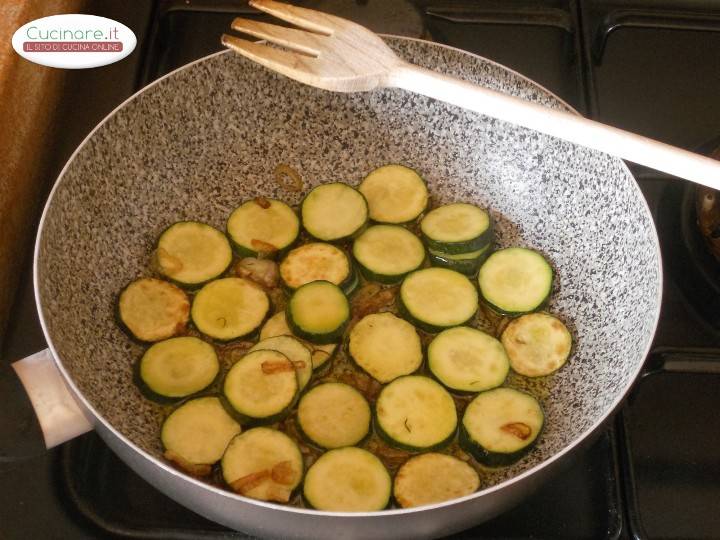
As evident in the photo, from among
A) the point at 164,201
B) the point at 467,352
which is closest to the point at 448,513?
the point at 467,352

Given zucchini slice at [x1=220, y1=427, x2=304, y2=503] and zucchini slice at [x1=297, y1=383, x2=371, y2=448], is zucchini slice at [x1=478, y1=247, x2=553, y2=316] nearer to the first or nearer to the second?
zucchini slice at [x1=297, y1=383, x2=371, y2=448]

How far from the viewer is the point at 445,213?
1272 mm

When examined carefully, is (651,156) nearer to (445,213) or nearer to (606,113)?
(445,213)

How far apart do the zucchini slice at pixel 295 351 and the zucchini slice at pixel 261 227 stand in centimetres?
19

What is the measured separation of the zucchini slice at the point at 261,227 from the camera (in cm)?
125

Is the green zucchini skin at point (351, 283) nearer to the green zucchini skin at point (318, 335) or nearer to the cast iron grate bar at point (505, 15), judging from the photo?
the green zucchini skin at point (318, 335)

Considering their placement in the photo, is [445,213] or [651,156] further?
[445,213]

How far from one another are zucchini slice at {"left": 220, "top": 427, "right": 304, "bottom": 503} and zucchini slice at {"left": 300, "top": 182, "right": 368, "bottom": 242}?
0.37 m

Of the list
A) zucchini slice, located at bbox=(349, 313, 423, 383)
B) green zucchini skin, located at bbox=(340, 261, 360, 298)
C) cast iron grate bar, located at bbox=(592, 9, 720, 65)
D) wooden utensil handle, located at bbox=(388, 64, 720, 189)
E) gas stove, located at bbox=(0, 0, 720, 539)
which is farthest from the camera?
cast iron grate bar, located at bbox=(592, 9, 720, 65)

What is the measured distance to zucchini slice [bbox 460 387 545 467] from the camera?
102cm

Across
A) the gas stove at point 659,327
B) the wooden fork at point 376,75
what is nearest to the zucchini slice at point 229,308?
the gas stove at point 659,327

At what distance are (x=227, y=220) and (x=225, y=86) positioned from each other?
0.71 feet

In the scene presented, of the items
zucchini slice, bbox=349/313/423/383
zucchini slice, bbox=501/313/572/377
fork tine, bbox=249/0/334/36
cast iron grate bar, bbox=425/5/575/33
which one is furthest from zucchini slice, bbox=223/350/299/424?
cast iron grate bar, bbox=425/5/575/33

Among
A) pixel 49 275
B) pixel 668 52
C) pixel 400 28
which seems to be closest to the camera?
pixel 49 275
